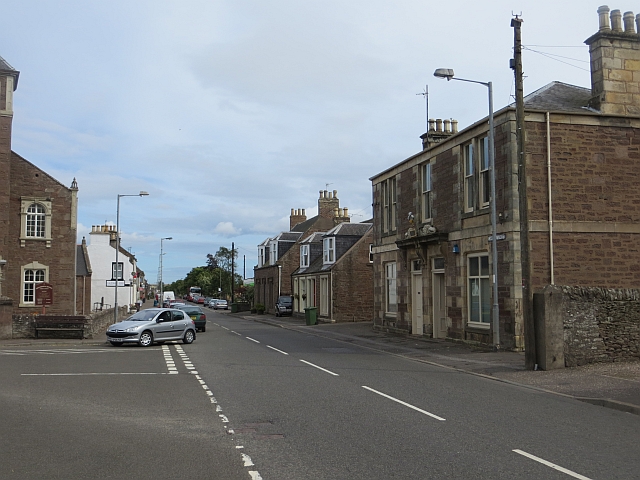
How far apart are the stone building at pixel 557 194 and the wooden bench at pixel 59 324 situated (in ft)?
51.5

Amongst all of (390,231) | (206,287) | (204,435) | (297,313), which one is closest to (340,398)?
(204,435)

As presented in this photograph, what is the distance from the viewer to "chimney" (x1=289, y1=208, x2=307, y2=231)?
68.9 m

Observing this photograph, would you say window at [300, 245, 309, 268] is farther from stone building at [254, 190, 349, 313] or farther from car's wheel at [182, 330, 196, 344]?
car's wheel at [182, 330, 196, 344]

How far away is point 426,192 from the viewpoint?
26922 millimetres

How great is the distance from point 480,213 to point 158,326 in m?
12.6

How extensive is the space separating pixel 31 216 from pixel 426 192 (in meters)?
23.1

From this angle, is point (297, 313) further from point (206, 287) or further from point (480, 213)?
point (206, 287)

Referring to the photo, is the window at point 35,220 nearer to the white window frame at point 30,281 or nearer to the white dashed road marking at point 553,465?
the white window frame at point 30,281

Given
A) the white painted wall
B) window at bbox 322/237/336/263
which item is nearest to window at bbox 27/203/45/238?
window at bbox 322/237/336/263

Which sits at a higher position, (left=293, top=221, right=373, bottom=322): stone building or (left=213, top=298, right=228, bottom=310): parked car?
(left=293, top=221, right=373, bottom=322): stone building

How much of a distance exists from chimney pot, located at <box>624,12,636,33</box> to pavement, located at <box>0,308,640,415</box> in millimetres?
11598

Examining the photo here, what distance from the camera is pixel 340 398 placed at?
11.5m

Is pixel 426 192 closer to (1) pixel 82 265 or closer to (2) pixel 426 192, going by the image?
(2) pixel 426 192

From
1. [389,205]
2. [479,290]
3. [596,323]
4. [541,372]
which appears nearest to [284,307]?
[389,205]
